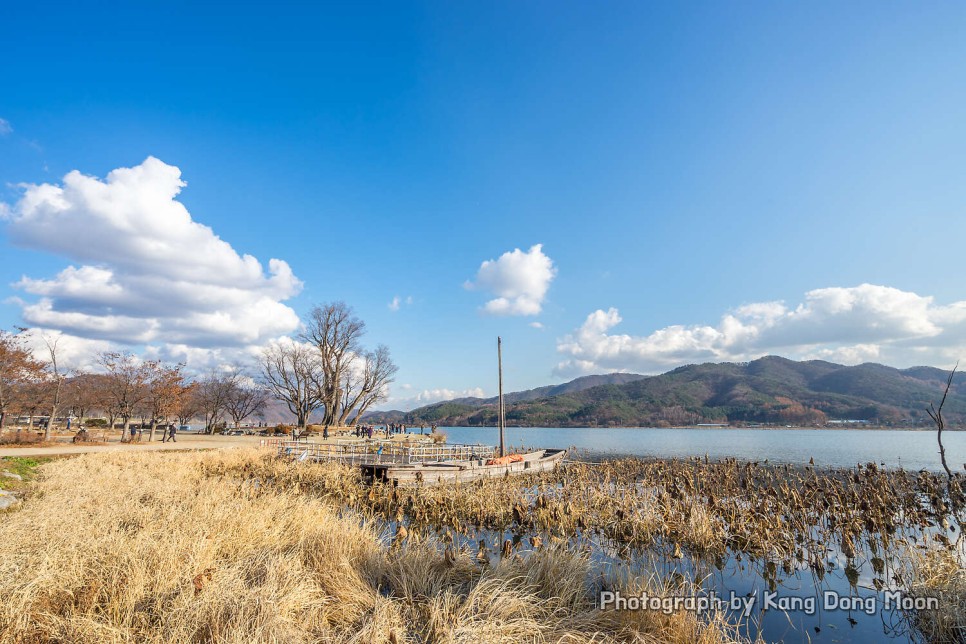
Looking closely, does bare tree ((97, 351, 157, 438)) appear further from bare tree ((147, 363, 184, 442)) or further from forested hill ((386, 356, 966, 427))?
forested hill ((386, 356, 966, 427))

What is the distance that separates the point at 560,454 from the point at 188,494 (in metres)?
24.5

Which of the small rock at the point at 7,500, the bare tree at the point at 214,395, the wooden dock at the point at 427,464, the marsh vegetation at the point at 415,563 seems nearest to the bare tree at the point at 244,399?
the bare tree at the point at 214,395

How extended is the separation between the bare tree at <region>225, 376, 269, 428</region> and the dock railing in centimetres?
4843

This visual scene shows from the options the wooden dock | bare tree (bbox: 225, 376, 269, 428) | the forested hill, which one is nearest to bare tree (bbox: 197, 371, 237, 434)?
bare tree (bbox: 225, 376, 269, 428)

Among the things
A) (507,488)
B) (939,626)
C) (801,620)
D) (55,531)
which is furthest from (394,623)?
(507,488)

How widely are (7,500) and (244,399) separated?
224ft

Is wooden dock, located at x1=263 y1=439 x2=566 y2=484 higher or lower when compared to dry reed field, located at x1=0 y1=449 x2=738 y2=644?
lower

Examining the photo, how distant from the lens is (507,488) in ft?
58.0

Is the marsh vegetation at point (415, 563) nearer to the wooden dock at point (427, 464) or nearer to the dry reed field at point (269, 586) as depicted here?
the dry reed field at point (269, 586)

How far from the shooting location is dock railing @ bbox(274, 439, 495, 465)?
24509mm

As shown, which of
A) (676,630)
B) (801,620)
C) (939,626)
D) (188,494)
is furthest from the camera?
(188,494)

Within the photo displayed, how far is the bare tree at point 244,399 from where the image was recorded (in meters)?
71.6

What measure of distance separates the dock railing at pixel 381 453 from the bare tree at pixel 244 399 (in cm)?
4843

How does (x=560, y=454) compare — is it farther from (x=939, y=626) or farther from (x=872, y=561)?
A: (x=939, y=626)
